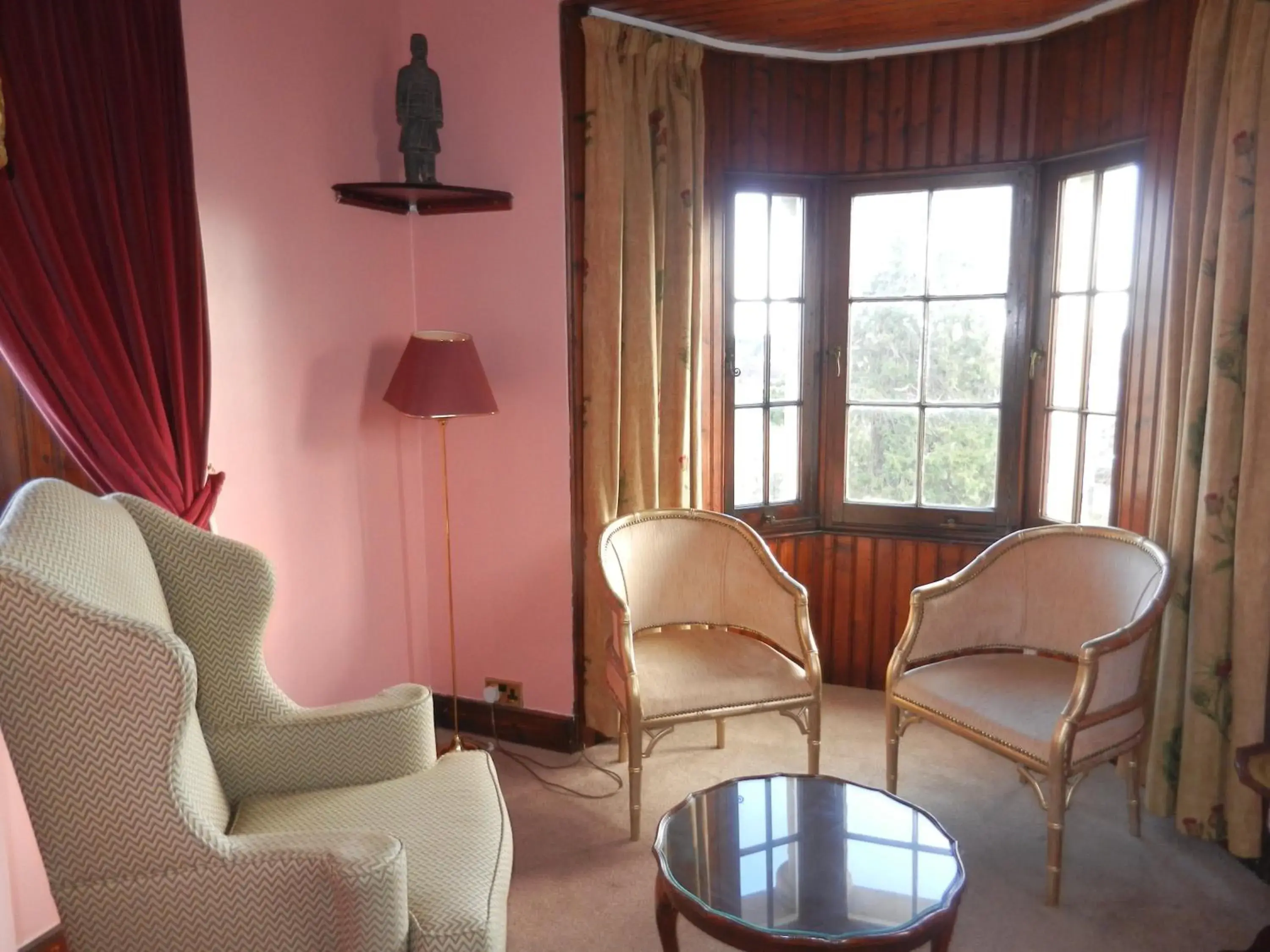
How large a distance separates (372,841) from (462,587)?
1844 mm

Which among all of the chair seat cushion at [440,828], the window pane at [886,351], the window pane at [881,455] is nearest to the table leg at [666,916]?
the chair seat cushion at [440,828]

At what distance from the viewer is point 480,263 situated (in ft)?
10.4

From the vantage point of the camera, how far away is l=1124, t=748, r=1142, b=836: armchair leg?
8.64 ft

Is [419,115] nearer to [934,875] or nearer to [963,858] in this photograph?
[934,875]

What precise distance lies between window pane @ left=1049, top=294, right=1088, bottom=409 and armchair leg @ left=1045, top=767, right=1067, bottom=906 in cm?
143

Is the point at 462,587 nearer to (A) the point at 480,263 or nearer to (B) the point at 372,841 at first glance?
(A) the point at 480,263

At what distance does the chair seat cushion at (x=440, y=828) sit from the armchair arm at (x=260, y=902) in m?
0.08

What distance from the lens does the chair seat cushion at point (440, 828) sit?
→ 158 centimetres

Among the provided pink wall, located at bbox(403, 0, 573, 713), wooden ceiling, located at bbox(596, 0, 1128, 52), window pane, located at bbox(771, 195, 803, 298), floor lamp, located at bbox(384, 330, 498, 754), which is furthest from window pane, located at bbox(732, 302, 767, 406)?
floor lamp, located at bbox(384, 330, 498, 754)

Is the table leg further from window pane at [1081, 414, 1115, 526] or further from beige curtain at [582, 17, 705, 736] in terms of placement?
window pane at [1081, 414, 1115, 526]

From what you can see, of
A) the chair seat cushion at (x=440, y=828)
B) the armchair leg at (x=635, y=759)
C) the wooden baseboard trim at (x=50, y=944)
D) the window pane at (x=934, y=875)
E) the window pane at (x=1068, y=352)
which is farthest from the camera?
the window pane at (x=1068, y=352)

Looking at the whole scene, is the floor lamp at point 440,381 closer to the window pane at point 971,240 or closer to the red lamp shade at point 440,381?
the red lamp shade at point 440,381

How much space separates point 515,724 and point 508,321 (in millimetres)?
1410

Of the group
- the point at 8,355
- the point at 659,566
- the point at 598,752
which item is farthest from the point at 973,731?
the point at 8,355
